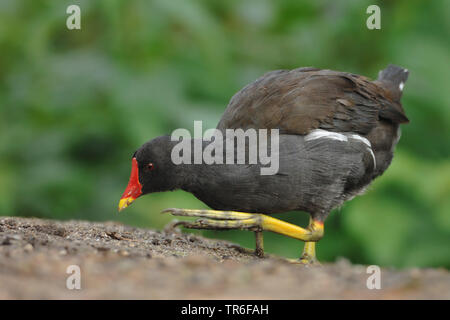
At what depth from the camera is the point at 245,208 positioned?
14.3ft

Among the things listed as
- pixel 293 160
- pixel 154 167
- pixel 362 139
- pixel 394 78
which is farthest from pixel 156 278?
A: pixel 394 78

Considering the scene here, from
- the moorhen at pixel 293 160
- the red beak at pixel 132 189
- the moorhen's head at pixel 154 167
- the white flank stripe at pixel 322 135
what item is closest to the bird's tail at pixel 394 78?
the moorhen at pixel 293 160

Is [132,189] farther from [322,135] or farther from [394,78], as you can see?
[394,78]

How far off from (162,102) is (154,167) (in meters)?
1.86

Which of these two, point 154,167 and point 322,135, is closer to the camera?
point 154,167

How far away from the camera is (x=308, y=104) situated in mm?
4574

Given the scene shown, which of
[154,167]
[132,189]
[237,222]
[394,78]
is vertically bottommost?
[237,222]

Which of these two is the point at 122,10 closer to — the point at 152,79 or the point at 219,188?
the point at 152,79

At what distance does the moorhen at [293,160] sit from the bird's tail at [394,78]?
37cm

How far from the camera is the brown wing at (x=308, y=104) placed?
177 inches

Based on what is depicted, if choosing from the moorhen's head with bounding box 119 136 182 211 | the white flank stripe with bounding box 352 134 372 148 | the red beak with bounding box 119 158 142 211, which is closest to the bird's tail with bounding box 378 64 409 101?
the white flank stripe with bounding box 352 134 372 148

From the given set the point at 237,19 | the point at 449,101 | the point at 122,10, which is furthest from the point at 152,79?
the point at 449,101
